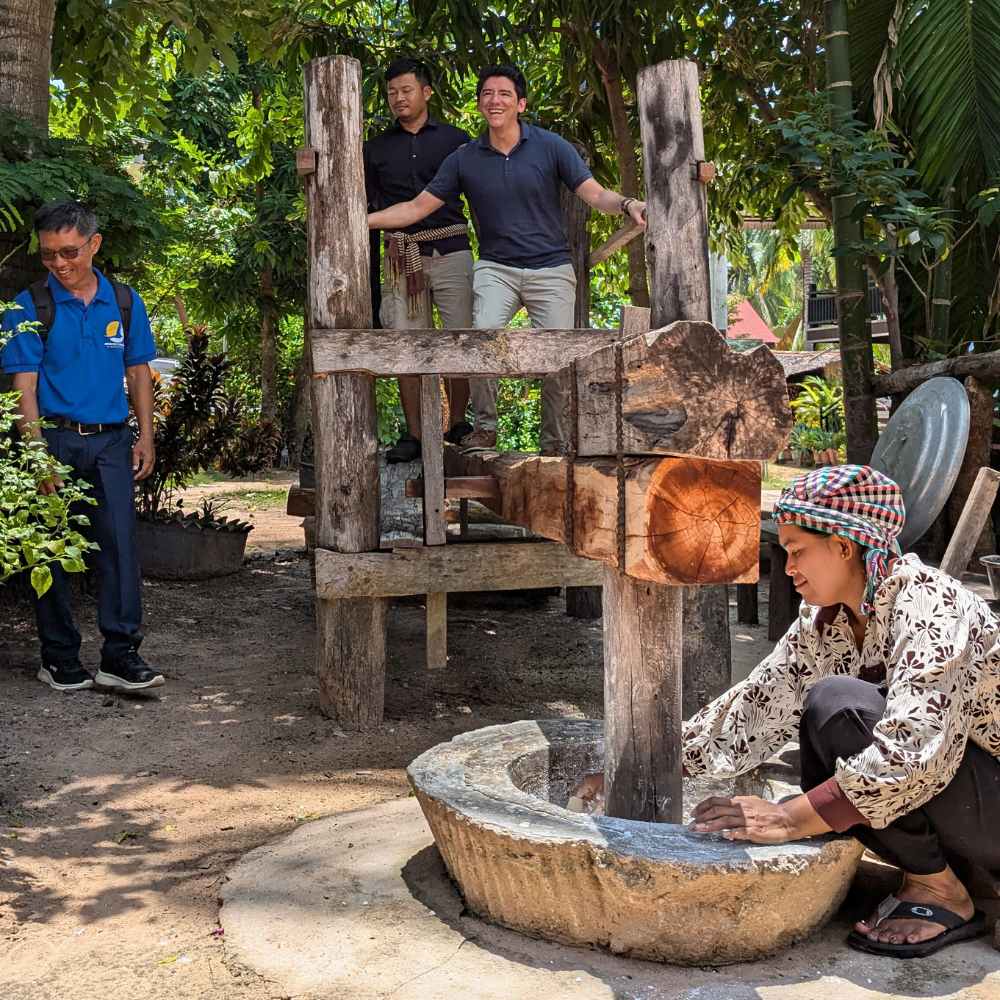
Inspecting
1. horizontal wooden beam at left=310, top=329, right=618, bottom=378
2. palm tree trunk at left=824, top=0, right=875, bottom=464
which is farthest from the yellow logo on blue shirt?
palm tree trunk at left=824, top=0, right=875, bottom=464

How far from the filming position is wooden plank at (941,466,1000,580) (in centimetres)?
512

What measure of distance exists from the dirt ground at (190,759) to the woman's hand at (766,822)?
1.06m

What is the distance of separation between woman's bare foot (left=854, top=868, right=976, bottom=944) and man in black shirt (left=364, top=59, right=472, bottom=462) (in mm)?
3286

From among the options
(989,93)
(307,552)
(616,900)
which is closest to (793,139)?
(989,93)

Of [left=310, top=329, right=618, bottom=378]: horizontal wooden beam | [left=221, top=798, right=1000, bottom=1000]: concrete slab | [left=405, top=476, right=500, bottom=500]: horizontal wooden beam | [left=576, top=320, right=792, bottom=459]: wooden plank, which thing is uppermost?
[left=310, top=329, right=618, bottom=378]: horizontal wooden beam

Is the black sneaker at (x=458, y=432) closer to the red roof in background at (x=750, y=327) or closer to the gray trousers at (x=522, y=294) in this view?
the gray trousers at (x=522, y=294)

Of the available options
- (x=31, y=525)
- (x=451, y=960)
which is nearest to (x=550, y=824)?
(x=451, y=960)

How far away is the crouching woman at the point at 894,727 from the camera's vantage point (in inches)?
104

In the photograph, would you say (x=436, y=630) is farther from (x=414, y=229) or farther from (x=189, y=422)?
(x=189, y=422)

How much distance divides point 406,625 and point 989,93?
5.04 m

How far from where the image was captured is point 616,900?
270 cm

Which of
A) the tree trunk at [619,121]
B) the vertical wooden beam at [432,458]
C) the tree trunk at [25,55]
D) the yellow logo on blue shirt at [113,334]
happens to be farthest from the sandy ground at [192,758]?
the tree trunk at [25,55]

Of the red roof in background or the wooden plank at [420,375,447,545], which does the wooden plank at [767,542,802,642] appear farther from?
the red roof in background

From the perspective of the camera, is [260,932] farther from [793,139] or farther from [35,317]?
[793,139]
